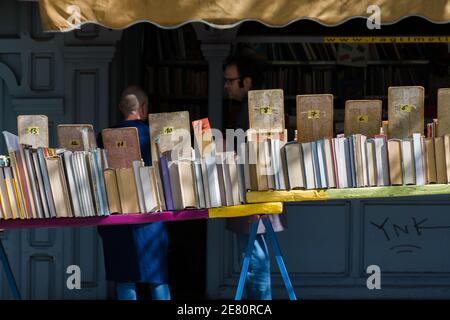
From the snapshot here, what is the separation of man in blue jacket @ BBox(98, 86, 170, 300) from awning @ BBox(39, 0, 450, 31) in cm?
59

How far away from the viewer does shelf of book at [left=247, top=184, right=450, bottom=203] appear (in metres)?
5.41

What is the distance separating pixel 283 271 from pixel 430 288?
204cm

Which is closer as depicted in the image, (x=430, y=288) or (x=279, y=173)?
(x=279, y=173)

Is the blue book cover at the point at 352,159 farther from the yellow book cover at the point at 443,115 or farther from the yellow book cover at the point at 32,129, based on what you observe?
the yellow book cover at the point at 32,129

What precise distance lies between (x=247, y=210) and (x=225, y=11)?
3.78ft

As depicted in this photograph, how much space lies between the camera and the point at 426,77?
7992 mm

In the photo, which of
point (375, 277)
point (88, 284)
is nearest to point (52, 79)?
point (88, 284)

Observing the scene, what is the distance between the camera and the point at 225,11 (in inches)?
221

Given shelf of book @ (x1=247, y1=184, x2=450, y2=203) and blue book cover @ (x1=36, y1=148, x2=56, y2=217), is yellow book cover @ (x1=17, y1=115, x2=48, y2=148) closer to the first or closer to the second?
blue book cover @ (x1=36, y1=148, x2=56, y2=217)

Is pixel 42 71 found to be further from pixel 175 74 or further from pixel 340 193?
pixel 340 193

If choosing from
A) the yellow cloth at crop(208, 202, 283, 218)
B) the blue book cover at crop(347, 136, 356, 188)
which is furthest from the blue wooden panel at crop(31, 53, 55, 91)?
the blue book cover at crop(347, 136, 356, 188)

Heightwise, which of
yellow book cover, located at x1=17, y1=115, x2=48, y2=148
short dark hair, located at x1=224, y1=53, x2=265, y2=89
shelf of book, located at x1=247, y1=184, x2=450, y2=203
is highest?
Result: short dark hair, located at x1=224, y1=53, x2=265, y2=89

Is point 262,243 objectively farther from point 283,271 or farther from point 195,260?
point 195,260

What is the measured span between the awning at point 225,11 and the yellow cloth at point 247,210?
3.41ft
